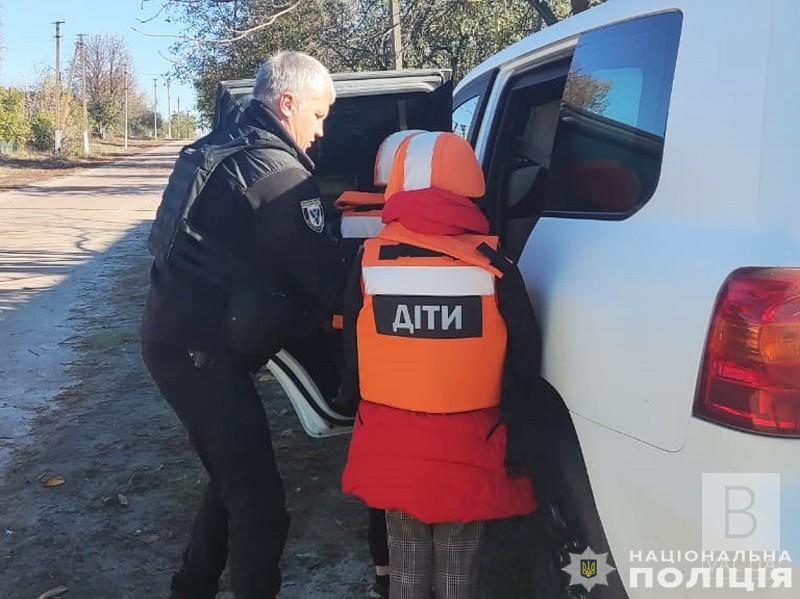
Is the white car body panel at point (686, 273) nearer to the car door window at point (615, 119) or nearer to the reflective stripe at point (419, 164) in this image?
the car door window at point (615, 119)

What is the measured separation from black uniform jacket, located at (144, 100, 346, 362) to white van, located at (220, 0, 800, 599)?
648 mm

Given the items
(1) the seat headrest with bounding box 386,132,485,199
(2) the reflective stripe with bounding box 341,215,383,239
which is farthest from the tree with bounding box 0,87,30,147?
(1) the seat headrest with bounding box 386,132,485,199

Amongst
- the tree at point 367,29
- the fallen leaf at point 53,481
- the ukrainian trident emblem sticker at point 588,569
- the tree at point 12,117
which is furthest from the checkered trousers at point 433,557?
the tree at point 12,117

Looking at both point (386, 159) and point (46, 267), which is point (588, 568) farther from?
point (46, 267)

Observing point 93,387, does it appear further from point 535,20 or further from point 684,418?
point 535,20

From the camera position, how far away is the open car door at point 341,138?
116 inches

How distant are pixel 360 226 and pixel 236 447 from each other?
929 mm

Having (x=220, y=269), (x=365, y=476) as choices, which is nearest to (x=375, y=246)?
(x=220, y=269)

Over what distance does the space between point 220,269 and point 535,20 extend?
980 centimetres

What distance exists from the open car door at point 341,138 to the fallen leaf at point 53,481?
186 cm

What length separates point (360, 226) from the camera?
2.95 metres

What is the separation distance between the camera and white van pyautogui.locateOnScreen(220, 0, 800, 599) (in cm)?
146

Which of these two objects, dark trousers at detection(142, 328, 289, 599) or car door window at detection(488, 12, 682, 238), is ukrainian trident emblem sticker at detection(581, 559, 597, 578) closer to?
car door window at detection(488, 12, 682, 238)

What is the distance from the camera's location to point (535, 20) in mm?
11117
